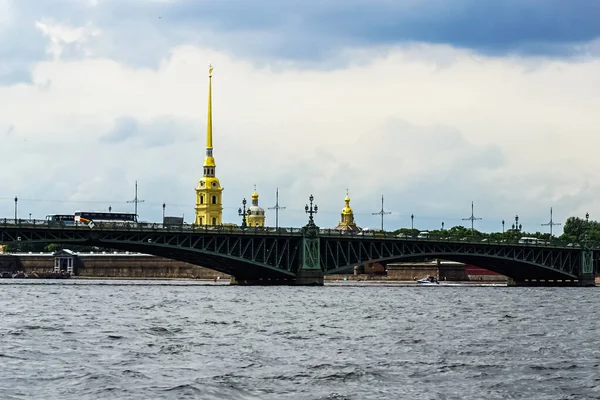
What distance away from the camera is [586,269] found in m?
144

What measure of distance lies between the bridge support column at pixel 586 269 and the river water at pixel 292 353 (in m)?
74.1

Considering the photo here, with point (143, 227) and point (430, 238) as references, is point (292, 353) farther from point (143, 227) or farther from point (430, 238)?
point (430, 238)

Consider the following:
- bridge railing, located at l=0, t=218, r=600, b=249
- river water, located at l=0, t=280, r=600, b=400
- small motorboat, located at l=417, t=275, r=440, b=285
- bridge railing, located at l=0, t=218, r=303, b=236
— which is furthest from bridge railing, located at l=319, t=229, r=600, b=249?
river water, located at l=0, t=280, r=600, b=400

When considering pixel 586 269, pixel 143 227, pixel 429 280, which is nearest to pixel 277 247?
pixel 143 227

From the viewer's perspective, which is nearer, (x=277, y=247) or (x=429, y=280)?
(x=277, y=247)

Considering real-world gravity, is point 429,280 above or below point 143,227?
below

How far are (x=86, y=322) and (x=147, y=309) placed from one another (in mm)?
12882

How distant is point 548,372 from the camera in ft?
127

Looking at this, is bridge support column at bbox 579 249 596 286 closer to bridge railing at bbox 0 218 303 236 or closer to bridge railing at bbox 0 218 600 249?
bridge railing at bbox 0 218 600 249

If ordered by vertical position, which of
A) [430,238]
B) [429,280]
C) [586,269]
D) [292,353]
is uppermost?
[430,238]

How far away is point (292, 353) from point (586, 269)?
106253 millimetres

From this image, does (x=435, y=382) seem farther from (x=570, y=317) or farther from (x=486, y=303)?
(x=486, y=303)

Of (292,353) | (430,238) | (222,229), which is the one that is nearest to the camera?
(292,353)

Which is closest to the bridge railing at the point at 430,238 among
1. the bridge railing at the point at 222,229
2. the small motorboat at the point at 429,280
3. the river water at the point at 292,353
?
the bridge railing at the point at 222,229
